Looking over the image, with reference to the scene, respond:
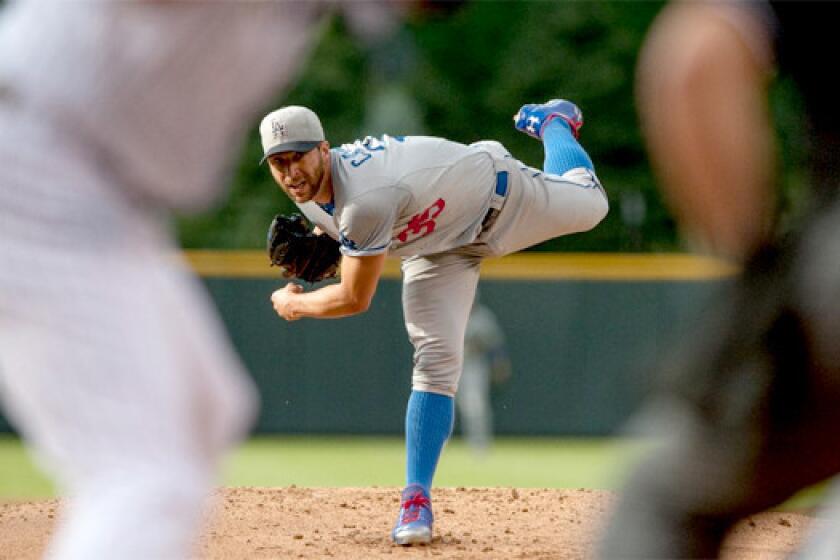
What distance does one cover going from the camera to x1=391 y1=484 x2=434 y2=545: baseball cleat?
550 centimetres

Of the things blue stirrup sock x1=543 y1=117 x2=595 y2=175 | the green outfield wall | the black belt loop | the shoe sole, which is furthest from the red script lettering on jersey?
the green outfield wall

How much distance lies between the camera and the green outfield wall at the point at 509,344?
11.3 m

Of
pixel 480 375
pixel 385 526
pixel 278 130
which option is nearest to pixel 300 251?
pixel 278 130

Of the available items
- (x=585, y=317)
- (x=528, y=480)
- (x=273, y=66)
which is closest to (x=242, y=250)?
(x=585, y=317)

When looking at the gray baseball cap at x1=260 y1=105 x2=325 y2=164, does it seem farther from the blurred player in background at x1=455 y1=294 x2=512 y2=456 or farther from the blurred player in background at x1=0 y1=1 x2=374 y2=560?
the blurred player in background at x1=455 y1=294 x2=512 y2=456

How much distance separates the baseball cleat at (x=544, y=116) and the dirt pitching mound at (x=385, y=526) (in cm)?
158

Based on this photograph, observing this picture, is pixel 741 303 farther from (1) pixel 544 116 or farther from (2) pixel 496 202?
(1) pixel 544 116

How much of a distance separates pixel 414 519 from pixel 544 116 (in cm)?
182

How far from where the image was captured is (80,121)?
203 centimetres

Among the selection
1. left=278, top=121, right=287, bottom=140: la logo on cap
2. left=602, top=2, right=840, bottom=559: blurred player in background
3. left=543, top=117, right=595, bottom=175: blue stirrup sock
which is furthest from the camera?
left=543, top=117, right=595, bottom=175: blue stirrup sock

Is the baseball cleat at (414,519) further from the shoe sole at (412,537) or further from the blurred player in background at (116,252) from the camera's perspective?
the blurred player in background at (116,252)

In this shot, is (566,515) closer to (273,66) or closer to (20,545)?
(20,545)

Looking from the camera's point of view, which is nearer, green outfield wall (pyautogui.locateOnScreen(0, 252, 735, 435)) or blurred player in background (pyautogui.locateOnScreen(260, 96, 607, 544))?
blurred player in background (pyautogui.locateOnScreen(260, 96, 607, 544))

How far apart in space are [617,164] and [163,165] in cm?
2075
